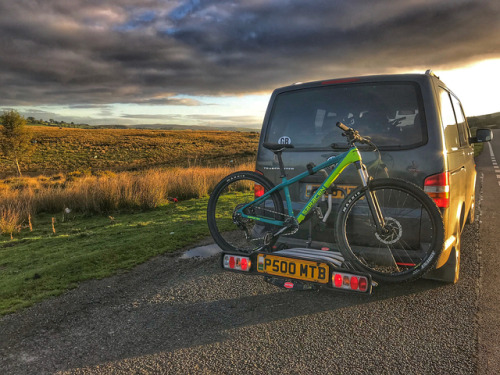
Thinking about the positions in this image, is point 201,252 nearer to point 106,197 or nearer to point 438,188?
point 438,188

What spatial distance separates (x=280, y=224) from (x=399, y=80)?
6.23ft

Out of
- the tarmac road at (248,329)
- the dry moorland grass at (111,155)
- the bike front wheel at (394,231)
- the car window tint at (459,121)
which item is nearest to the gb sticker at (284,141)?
the bike front wheel at (394,231)

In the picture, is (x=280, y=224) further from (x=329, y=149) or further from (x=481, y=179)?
(x=481, y=179)

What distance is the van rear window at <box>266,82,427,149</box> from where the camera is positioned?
355 centimetres

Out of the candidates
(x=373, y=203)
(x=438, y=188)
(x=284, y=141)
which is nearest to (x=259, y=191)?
(x=284, y=141)

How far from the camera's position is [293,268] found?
319 cm

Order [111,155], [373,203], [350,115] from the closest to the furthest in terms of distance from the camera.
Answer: [373,203], [350,115], [111,155]

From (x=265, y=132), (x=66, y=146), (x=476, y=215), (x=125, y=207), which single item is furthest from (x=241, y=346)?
(x=66, y=146)

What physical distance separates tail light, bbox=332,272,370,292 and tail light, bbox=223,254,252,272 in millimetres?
823

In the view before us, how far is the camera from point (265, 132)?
4371mm

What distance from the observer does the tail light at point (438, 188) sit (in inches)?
132

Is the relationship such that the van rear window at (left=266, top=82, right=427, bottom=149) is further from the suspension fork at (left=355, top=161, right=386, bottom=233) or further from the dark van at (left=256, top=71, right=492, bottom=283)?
the suspension fork at (left=355, top=161, right=386, bottom=233)

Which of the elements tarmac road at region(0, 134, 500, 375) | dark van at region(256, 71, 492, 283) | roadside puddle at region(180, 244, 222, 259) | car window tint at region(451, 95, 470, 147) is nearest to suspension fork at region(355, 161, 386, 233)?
dark van at region(256, 71, 492, 283)

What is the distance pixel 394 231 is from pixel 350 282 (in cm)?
76
